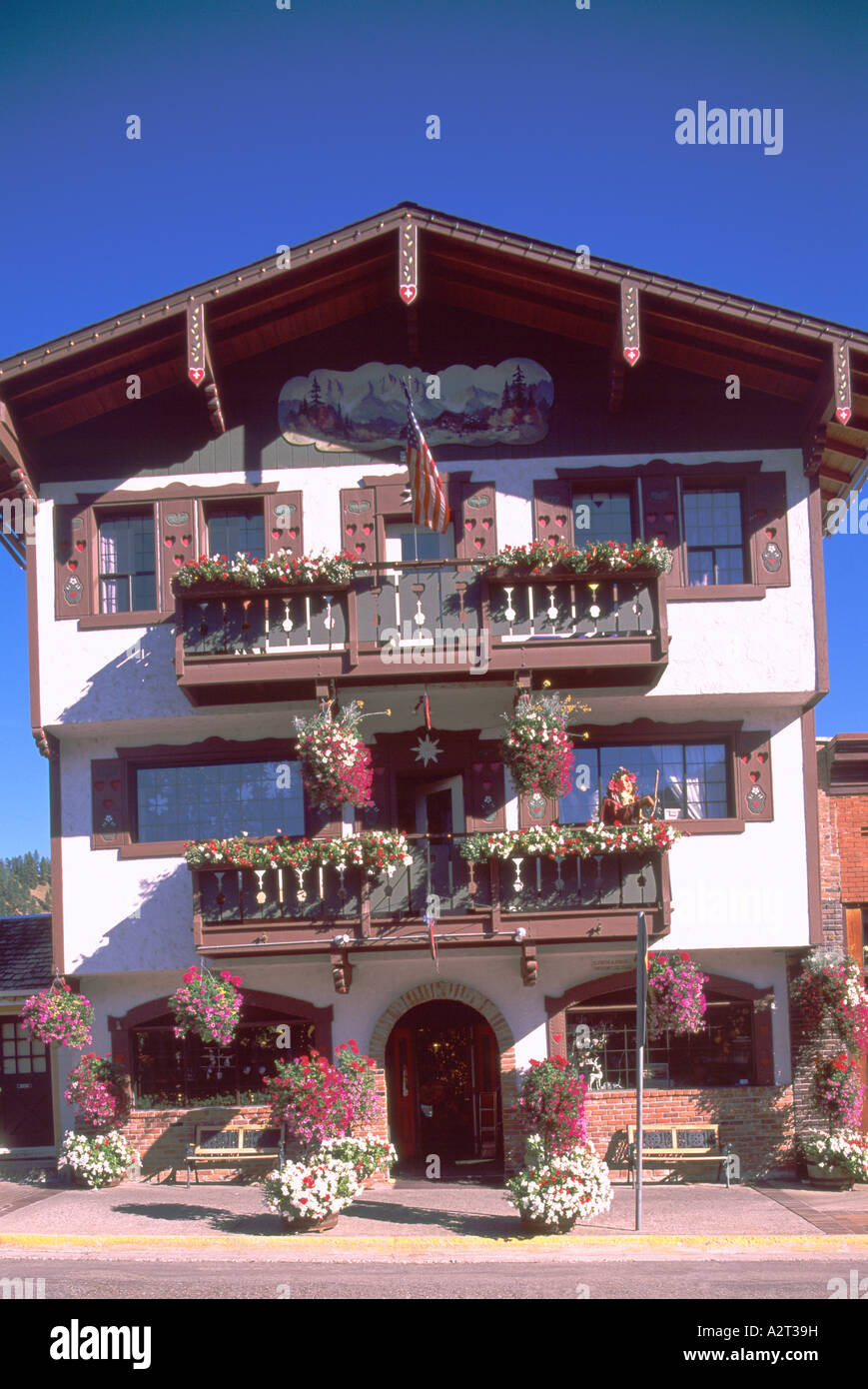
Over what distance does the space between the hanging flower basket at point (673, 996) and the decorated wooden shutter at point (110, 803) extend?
7.95m

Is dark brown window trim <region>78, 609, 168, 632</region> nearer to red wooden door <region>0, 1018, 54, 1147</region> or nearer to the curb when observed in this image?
red wooden door <region>0, 1018, 54, 1147</region>

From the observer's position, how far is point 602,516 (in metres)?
20.4

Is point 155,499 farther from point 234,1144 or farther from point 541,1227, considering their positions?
point 541,1227

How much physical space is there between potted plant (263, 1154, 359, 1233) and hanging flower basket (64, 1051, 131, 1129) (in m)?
4.59

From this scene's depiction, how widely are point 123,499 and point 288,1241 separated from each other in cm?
1094

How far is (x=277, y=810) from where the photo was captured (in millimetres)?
20109

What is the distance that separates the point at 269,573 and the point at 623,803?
5894mm

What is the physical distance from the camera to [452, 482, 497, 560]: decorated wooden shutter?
20031 mm

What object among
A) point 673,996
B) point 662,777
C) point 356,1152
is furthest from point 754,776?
point 356,1152

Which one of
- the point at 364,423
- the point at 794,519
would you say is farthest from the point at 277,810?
Result: the point at 794,519

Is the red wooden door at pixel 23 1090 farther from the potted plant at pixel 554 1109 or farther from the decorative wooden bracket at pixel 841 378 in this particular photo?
the decorative wooden bracket at pixel 841 378

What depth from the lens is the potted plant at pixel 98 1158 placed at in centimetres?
1909

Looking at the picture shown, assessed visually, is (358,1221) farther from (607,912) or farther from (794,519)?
(794,519)

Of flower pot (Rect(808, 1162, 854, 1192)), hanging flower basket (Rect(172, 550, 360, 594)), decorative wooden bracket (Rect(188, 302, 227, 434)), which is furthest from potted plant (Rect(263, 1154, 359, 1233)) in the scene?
decorative wooden bracket (Rect(188, 302, 227, 434))
